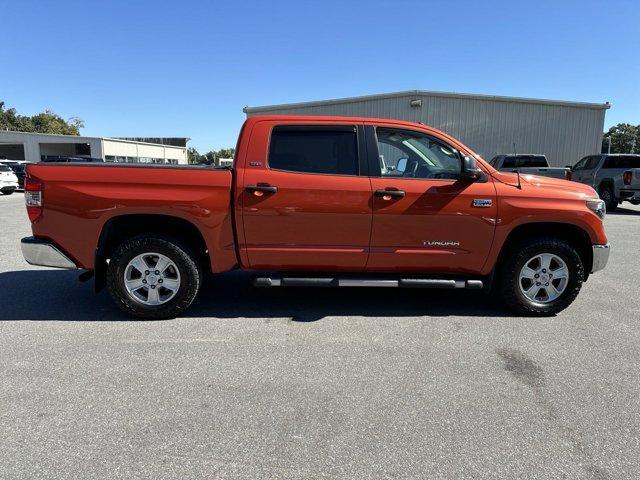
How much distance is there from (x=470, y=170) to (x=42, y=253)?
415cm

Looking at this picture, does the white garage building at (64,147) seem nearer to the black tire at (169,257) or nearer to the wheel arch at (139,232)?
the wheel arch at (139,232)

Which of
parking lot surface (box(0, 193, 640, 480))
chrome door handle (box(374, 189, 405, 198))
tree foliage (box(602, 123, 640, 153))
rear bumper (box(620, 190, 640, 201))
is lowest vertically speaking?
parking lot surface (box(0, 193, 640, 480))

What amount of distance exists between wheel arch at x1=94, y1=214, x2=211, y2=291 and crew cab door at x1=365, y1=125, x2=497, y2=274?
1771 mm

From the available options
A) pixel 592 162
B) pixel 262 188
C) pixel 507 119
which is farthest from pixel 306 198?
pixel 507 119

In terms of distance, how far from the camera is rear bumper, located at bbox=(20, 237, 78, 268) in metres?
4.56

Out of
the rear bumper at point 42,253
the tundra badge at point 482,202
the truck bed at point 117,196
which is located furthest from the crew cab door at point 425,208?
the rear bumper at point 42,253

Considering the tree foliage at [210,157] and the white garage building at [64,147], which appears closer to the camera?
the tree foliage at [210,157]

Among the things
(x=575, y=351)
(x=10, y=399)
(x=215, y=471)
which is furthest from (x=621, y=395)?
(x=10, y=399)

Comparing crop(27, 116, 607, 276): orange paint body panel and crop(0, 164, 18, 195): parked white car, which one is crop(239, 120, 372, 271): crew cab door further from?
crop(0, 164, 18, 195): parked white car

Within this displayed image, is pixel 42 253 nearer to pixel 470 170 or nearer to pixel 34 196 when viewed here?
pixel 34 196

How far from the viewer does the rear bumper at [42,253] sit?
456cm

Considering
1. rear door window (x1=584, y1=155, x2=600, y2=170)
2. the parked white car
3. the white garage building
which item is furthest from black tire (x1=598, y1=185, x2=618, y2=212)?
the white garage building

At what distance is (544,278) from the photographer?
498cm

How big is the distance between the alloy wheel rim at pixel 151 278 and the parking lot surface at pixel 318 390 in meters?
0.29
